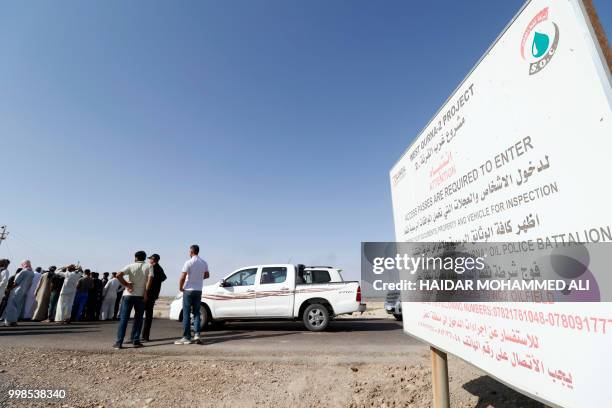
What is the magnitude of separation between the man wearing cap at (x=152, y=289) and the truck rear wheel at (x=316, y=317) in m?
4.06

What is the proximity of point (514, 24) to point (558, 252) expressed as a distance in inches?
51.6

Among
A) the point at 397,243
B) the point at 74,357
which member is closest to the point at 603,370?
the point at 397,243

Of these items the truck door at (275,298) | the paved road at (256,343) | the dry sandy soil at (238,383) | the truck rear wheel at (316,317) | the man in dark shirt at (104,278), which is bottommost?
the dry sandy soil at (238,383)

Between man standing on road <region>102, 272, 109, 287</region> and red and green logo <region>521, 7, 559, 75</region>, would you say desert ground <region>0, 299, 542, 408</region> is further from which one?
man standing on road <region>102, 272, 109, 287</region>

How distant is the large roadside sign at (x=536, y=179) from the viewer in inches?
51.3

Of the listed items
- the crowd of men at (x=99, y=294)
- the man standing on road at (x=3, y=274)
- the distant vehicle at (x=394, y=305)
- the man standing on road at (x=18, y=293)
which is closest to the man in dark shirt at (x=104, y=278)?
the crowd of men at (x=99, y=294)

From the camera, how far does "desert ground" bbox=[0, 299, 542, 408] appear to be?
160 inches

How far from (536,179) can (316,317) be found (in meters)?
8.50

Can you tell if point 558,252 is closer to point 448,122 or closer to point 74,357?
point 448,122

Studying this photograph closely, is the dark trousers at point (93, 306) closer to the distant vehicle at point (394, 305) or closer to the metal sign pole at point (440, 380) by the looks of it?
the distant vehicle at point (394, 305)

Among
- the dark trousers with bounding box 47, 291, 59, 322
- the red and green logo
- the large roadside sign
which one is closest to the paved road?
the dark trousers with bounding box 47, 291, 59, 322

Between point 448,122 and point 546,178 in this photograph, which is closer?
point 546,178

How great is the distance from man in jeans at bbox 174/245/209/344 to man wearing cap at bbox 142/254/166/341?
686 mm

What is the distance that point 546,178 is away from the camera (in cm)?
153
